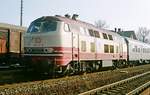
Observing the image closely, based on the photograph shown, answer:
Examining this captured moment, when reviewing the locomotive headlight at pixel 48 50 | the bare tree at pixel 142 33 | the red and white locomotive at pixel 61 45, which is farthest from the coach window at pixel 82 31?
the bare tree at pixel 142 33

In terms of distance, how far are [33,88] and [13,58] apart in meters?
9.87

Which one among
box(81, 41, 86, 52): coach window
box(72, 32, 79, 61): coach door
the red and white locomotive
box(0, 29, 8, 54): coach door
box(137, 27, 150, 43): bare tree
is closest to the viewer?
the red and white locomotive

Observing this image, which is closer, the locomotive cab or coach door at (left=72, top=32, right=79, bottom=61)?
the locomotive cab

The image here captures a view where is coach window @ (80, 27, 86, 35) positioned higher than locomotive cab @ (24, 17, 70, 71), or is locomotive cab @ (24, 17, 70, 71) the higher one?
coach window @ (80, 27, 86, 35)

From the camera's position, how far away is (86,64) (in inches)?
706

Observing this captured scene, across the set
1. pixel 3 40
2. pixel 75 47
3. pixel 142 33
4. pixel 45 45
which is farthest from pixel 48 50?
pixel 142 33

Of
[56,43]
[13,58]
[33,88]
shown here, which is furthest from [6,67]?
[33,88]

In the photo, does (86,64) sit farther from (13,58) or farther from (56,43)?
(13,58)

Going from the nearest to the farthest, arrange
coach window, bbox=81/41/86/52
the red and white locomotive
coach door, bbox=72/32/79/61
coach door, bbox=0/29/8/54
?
the red and white locomotive < coach door, bbox=72/32/79/61 < coach window, bbox=81/41/86/52 < coach door, bbox=0/29/8/54

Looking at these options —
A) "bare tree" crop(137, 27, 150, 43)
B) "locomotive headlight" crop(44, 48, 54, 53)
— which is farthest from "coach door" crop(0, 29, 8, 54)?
"bare tree" crop(137, 27, 150, 43)

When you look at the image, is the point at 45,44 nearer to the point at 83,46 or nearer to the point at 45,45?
the point at 45,45

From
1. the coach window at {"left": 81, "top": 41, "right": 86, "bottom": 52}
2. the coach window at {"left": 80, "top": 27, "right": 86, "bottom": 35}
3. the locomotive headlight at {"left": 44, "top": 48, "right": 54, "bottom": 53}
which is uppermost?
the coach window at {"left": 80, "top": 27, "right": 86, "bottom": 35}

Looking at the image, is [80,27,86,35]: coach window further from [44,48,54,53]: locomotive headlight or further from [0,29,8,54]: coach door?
[0,29,8,54]: coach door

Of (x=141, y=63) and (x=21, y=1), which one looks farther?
(x=21, y=1)
